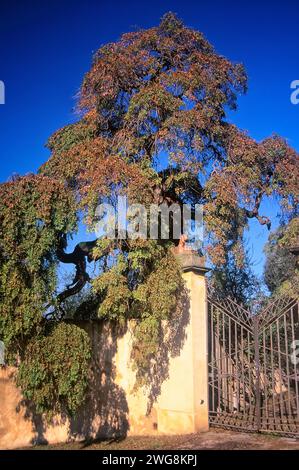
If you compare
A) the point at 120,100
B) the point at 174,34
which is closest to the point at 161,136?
the point at 120,100

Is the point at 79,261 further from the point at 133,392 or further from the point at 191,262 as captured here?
the point at 133,392

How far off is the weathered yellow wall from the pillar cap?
0.12 meters

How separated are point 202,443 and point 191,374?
114 cm

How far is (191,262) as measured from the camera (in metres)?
8.48

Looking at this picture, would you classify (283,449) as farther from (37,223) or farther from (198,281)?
(37,223)

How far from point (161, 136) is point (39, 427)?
5759 mm

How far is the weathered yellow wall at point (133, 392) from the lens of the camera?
26.2 feet

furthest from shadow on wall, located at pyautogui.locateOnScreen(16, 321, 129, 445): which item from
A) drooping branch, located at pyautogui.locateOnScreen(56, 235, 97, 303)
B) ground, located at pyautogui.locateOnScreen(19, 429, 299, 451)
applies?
drooping branch, located at pyautogui.locateOnScreen(56, 235, 97, 303)

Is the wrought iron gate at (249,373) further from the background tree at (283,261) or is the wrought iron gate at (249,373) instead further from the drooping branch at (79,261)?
the drooping branch at (79,261)

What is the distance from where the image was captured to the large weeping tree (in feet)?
24.3

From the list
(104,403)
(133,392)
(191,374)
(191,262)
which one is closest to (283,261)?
(191,262)

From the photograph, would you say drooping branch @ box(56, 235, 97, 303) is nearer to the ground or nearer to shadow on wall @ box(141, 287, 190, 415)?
shadow on wall @ box(141, 287, 190, 415)

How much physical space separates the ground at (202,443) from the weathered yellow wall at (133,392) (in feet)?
0.74

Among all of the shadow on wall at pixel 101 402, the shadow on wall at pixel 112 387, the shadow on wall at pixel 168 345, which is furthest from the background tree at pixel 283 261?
the shadow on wall at pixel 101 402
